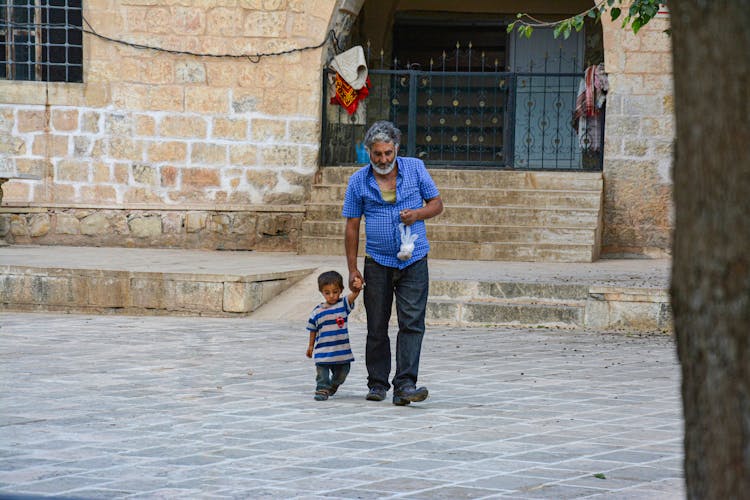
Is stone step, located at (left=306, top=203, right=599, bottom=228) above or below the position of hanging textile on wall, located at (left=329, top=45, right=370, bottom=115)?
below

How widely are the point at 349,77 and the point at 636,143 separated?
3357 millimetres

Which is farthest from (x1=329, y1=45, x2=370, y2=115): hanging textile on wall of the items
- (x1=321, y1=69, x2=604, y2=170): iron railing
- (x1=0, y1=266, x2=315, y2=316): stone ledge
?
(x1=0, y1=266, x2=315, y2=316): stone ledge

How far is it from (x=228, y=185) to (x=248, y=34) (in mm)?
1739

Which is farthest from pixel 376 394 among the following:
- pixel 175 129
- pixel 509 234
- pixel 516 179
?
pixel 175 129

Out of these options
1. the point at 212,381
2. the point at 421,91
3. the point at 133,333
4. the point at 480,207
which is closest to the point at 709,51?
the point at 212,381

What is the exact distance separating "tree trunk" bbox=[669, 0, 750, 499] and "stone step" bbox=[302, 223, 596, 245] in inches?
438

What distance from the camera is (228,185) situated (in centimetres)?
1475

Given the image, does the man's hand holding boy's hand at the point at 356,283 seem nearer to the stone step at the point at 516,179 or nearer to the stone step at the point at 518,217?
the stone step at the point at 518,217

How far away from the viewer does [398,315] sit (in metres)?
6.75

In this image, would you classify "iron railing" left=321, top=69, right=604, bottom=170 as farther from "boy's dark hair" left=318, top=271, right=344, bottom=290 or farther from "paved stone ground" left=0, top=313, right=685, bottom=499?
"boy's dark hair" left=318, top=271, right=344, bottom=290

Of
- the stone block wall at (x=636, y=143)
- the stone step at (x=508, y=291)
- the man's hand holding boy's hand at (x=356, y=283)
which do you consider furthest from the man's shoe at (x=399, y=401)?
the stone block wall at (x=636, y=143)

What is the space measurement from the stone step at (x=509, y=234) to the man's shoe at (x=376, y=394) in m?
6.68

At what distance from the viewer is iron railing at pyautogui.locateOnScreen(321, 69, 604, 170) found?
48.6 ft

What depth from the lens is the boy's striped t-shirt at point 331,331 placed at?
6.72m
